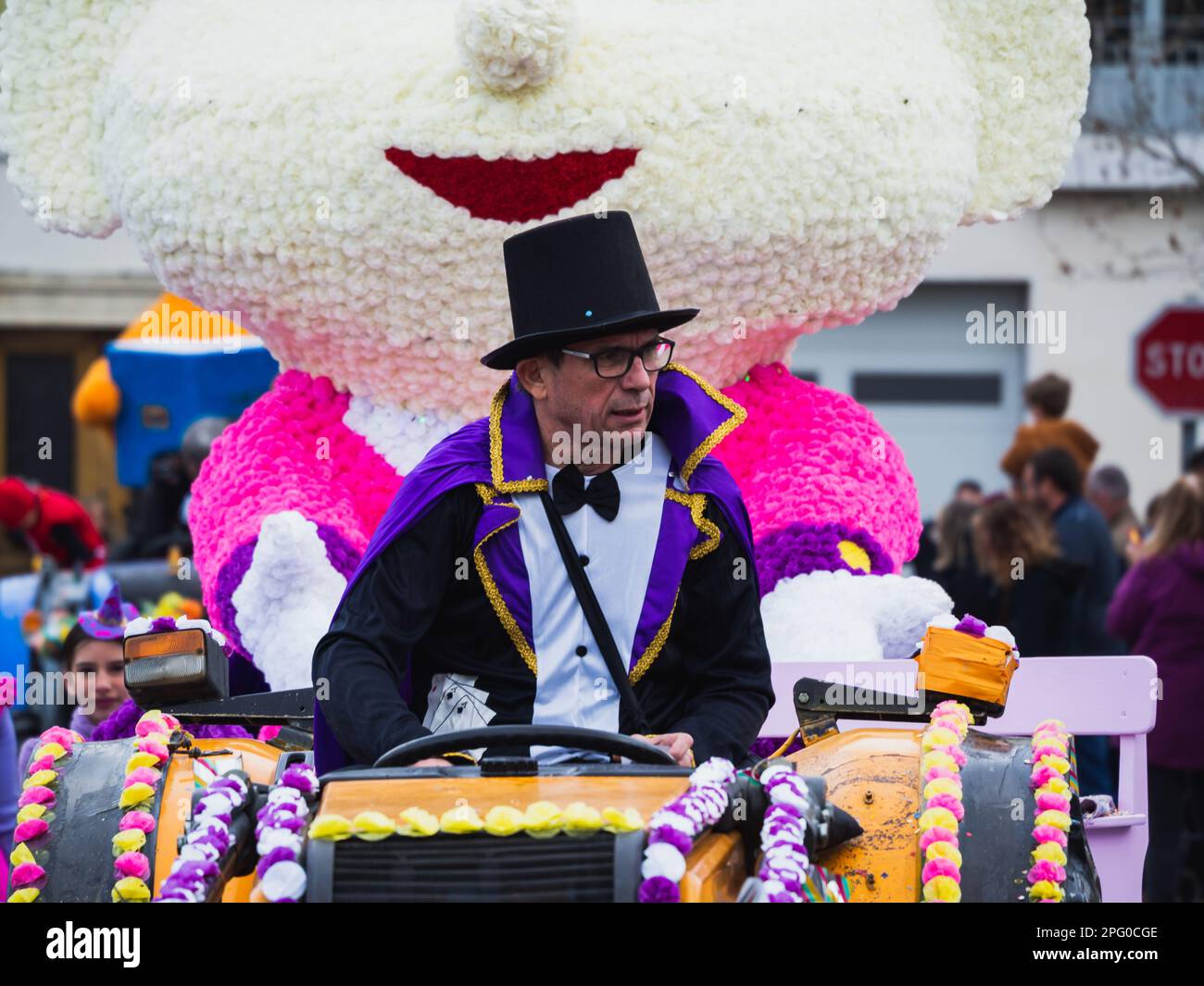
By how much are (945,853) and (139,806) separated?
4.35 ft

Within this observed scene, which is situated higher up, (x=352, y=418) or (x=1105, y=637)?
(x=352, y=418)

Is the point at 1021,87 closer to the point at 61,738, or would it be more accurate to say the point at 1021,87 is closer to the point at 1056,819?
the point at 1056,819

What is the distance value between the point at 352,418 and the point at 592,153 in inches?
34.8

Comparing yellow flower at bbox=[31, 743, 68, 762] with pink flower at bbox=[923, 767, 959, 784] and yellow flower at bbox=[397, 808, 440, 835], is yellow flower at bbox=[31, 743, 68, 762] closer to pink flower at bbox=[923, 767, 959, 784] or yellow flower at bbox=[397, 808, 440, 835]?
yellow flower at bbox=[397, 808, 440, 835]

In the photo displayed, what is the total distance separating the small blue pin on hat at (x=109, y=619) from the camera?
530cm

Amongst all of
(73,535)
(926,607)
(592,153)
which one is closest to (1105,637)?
(926,607)

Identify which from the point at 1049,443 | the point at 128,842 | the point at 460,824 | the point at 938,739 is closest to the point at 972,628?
the point at 938,739

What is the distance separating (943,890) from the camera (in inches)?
119

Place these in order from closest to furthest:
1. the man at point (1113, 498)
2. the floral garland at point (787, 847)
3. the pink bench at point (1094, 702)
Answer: the floral garland at point (787, 847) < the pink bench at point (1094, 702) < the man at point (1113, 498)

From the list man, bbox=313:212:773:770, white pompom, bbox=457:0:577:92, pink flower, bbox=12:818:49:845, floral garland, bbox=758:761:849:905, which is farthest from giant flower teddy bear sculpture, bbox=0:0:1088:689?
floral garland, bbox=758:761:849:905

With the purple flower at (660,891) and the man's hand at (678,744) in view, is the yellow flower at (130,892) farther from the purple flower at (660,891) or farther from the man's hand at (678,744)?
the purple flower at (660,891)

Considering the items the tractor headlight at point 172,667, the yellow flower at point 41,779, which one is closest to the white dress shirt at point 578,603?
the tractor headlight at point 172,667
